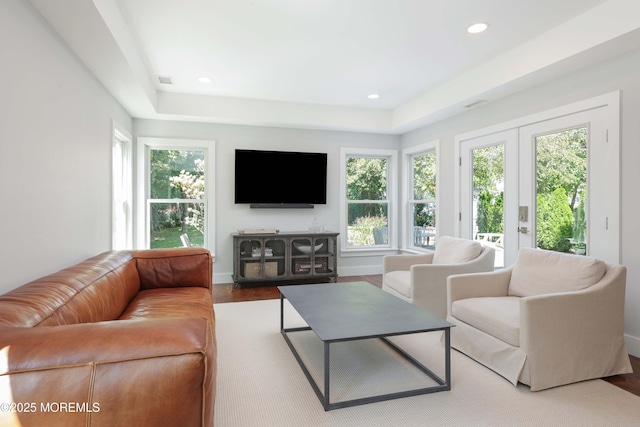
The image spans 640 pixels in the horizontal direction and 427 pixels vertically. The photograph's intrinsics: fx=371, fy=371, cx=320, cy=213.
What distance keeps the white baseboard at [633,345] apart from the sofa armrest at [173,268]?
133 inches

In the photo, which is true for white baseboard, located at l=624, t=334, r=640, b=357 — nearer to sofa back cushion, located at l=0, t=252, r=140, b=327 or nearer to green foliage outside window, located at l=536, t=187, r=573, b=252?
green foliage outside window, located at l=536, t=187, r=573, b=252

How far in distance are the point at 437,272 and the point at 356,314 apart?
4.35 ft

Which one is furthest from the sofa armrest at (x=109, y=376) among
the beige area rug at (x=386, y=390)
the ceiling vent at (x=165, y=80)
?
the ceiling vent at (x=165, y=80)

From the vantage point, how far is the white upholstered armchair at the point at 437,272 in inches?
134

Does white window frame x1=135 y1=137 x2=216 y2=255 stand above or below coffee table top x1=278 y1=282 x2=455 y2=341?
above

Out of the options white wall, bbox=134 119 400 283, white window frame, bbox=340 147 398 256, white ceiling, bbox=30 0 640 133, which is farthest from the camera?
white window frame, bbox=340 147 398 256

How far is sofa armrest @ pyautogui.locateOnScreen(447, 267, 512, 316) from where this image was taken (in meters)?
2.89

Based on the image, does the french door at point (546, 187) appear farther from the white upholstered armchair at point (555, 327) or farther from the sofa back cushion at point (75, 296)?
the sofa back cushion at point (75, 296)

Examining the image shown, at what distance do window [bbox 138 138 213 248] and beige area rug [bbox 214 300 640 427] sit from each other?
9.04ft

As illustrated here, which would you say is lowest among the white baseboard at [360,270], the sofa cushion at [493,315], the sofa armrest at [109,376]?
the white baseboard at [360,270]

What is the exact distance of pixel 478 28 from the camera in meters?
3.02

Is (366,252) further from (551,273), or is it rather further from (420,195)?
(551,273)

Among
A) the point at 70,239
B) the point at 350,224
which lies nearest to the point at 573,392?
the point at 70,239

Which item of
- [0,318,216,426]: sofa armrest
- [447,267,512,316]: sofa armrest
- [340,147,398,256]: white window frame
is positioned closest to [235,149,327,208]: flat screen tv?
[340,147,398,256]: white window frame
